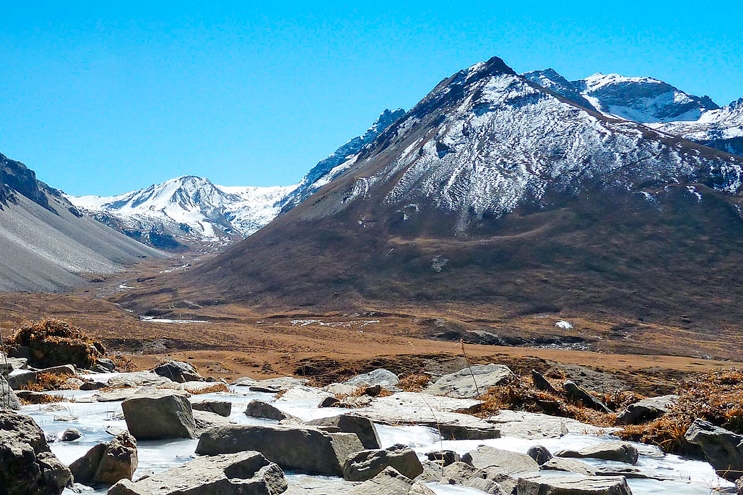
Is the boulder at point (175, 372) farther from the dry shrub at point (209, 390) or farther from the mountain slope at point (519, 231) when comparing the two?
the mountain slope at point (519, 231)

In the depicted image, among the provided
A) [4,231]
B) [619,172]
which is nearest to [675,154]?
[619,172]

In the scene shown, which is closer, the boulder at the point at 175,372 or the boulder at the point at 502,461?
the boulder at the point at 502,461

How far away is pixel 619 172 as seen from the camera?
118m

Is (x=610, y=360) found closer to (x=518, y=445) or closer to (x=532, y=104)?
(x=518, y=445)

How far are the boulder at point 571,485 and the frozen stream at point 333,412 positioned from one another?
675mm

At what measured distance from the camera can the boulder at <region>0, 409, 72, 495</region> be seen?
178 inches

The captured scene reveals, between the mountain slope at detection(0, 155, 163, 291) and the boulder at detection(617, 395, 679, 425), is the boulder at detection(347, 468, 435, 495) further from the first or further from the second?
the mountain slope at detection(0, 155, 163, 291)

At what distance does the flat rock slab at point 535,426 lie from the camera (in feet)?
31.9

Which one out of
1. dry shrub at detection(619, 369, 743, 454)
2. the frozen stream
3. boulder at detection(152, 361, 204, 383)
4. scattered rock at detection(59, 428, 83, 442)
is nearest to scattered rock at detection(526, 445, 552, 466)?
the frozen stream

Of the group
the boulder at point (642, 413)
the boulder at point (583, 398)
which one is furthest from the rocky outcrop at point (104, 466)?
the boulder at point (583, 398)

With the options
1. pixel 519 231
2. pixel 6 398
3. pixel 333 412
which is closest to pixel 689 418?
pixel 333 412

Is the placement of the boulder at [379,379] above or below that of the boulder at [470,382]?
below

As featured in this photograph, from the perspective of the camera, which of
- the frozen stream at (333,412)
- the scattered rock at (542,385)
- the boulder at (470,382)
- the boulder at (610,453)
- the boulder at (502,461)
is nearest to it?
the frozen stream at (333,412)

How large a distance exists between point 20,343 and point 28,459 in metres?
15.3
